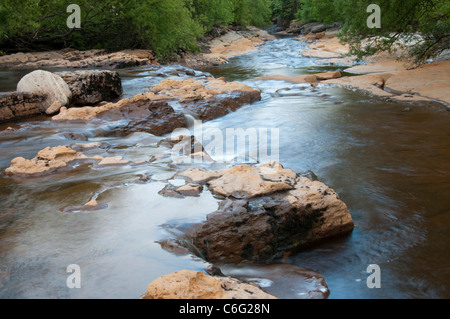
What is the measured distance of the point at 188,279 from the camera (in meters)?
2.49

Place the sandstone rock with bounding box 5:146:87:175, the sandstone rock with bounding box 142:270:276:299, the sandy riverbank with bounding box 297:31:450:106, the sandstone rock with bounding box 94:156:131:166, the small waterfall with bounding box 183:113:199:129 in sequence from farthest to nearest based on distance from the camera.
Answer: the sandy riverbank with bounding box 297:31:450:106 → the small waterfall with bounding box 183:113:199:129 → the sandstone rock with bounding box 94:156:131:166 → the sandstone rock with bounding box 5:146:87:175 → the sandstone rock with bounding box 142:270:276:299

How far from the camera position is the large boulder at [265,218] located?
360cm

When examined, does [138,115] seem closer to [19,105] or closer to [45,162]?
[19,105]

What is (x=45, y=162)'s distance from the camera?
5.28 m

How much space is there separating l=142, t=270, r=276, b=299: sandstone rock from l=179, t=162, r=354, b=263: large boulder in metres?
0.87

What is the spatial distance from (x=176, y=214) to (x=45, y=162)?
2.44 meters

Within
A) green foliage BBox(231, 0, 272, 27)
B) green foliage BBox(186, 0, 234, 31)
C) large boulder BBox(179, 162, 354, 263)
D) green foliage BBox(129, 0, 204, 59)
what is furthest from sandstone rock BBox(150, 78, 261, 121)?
green foliage BBox(231, 0, 272, 27)

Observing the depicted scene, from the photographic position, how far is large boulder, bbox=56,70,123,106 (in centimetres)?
990

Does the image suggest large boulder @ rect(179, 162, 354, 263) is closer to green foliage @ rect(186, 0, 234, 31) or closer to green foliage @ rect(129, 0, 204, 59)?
green foliage @ rect(129, 0, 204, 59)

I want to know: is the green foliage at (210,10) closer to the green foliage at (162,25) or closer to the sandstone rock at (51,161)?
the green foliage at (162,25)

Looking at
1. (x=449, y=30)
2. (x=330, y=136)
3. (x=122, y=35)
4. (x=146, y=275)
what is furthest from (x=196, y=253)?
(x=122, y=35)

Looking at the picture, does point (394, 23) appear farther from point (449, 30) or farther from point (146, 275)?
point (146, 275)

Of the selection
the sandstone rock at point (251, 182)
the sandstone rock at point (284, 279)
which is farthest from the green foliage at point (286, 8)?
the sandstone rock at point (284, 279)

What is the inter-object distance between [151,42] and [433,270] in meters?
20.1
